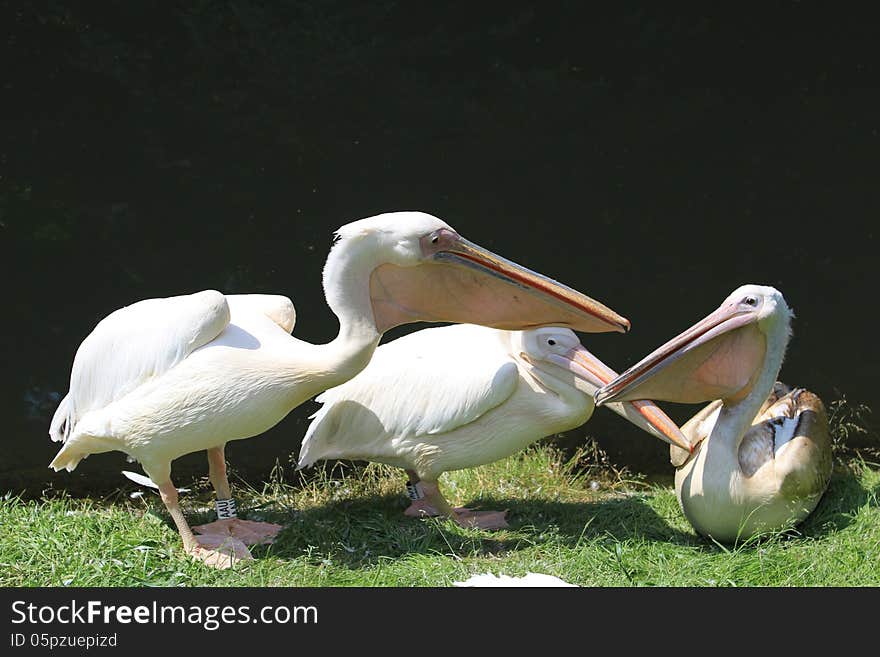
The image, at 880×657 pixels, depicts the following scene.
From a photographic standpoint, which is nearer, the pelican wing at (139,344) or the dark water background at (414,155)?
the pelican wing at (139,344)

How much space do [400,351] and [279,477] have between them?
0.99m

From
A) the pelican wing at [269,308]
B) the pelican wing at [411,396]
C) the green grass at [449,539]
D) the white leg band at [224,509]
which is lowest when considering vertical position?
the green grass at [449,539]

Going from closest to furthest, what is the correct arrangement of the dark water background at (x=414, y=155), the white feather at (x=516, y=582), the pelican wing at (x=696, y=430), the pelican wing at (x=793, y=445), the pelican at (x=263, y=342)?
1. the white feather at (x=516, y=582)
2. the pelican at (x=263, y=342)
3. the pelican wing at (x=793, y=445)
4. the pelican wing at (x=696, y=430)
5. the dark water background at (x=414, y=155)

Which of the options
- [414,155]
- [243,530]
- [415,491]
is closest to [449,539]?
[415,491]

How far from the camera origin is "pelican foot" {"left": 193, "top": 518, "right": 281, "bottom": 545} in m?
3.90

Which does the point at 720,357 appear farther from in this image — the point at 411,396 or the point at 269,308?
the point at 269,308

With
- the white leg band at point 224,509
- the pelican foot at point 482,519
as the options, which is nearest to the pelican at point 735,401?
the pelican foot at point 482,519

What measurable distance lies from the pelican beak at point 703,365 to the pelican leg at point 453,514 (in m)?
0.69

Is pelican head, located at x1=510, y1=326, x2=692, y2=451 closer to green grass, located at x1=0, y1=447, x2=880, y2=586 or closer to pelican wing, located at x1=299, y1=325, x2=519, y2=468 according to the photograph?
pelican wing, located at x1=299, y1=325, x2=519, y2=468

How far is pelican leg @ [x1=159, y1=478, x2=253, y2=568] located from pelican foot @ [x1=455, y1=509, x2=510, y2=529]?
0.82m

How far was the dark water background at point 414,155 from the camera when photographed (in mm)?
4465

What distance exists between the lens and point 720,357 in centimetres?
376

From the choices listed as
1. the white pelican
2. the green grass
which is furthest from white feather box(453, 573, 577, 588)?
the white pelican

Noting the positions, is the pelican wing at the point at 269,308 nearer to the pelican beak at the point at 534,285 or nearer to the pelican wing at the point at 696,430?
the pelican beak at the point at 534,285
